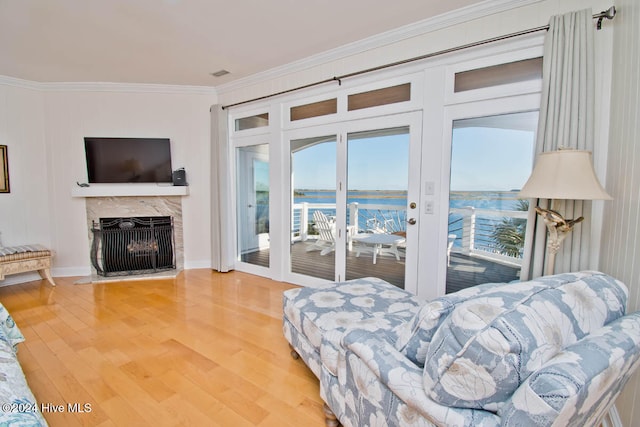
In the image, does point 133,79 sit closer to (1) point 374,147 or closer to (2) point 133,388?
(1) point 374,147

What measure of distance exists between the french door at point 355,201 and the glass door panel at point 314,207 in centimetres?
1

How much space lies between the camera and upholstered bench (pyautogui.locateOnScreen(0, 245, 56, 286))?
3426 mm

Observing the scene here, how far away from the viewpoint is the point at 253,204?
430 centimetres

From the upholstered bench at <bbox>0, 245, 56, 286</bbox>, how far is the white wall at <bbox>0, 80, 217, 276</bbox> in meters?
0.44

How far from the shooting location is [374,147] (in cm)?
312

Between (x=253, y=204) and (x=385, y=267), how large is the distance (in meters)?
2.12

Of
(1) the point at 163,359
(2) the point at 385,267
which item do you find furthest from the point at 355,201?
(1) the point at 163,359

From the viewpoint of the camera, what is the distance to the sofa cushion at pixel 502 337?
2.64 ft

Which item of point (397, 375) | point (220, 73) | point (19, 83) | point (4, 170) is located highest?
point (220, 73)

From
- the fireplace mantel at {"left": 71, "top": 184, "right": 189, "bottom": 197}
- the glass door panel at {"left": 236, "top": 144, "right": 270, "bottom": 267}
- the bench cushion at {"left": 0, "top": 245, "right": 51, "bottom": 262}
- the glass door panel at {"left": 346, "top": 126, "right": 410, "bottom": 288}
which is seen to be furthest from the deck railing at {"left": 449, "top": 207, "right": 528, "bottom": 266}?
the bench cushion at {"left": 0, "top": 245, "right": 51, "bottom": 262}

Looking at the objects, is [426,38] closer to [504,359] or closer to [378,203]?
[378,203]

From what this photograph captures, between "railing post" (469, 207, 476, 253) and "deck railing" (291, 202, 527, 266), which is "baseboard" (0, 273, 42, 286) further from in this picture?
"railing post" (469, 207, 476, 253)

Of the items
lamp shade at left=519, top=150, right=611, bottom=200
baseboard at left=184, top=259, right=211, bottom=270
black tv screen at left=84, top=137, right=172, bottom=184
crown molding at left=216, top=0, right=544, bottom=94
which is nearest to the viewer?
lamp shade at left=519, top=150, right=611, bottom=200

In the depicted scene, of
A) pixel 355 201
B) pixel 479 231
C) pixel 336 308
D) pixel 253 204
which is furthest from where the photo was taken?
pixel 253 204
